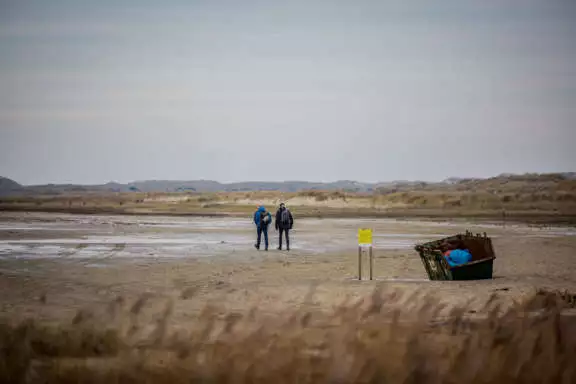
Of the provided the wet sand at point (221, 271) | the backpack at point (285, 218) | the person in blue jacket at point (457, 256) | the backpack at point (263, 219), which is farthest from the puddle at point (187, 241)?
the person in blue jacket at point (457, 256)

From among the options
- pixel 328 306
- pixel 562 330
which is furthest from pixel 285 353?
pixel 328 306

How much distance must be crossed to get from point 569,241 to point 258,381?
33.3 m

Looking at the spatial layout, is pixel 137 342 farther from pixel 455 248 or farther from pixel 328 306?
pixel 455 248

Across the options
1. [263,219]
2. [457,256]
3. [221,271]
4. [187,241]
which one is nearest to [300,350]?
[457,256]

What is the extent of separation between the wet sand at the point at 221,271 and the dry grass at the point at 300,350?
2.55 metres

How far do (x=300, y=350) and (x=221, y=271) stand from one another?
14303 mm

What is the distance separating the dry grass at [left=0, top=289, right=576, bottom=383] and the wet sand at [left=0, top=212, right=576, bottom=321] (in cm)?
255

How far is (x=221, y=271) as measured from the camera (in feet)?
84.9

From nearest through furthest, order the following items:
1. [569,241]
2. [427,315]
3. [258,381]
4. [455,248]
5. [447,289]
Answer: [258,381] → [427,315] → [447,289] → [455,248] → [569,241]

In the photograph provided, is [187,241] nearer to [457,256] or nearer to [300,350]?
[457,256]

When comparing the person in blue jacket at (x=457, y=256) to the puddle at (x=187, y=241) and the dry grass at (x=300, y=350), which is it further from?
the puddle at (x=187, y=241)

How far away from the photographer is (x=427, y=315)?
15047mm

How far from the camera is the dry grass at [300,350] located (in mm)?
10516

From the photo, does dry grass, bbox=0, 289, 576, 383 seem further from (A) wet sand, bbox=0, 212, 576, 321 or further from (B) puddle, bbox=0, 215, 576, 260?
(B) puddle, bbox=0, 215, 576, 260
